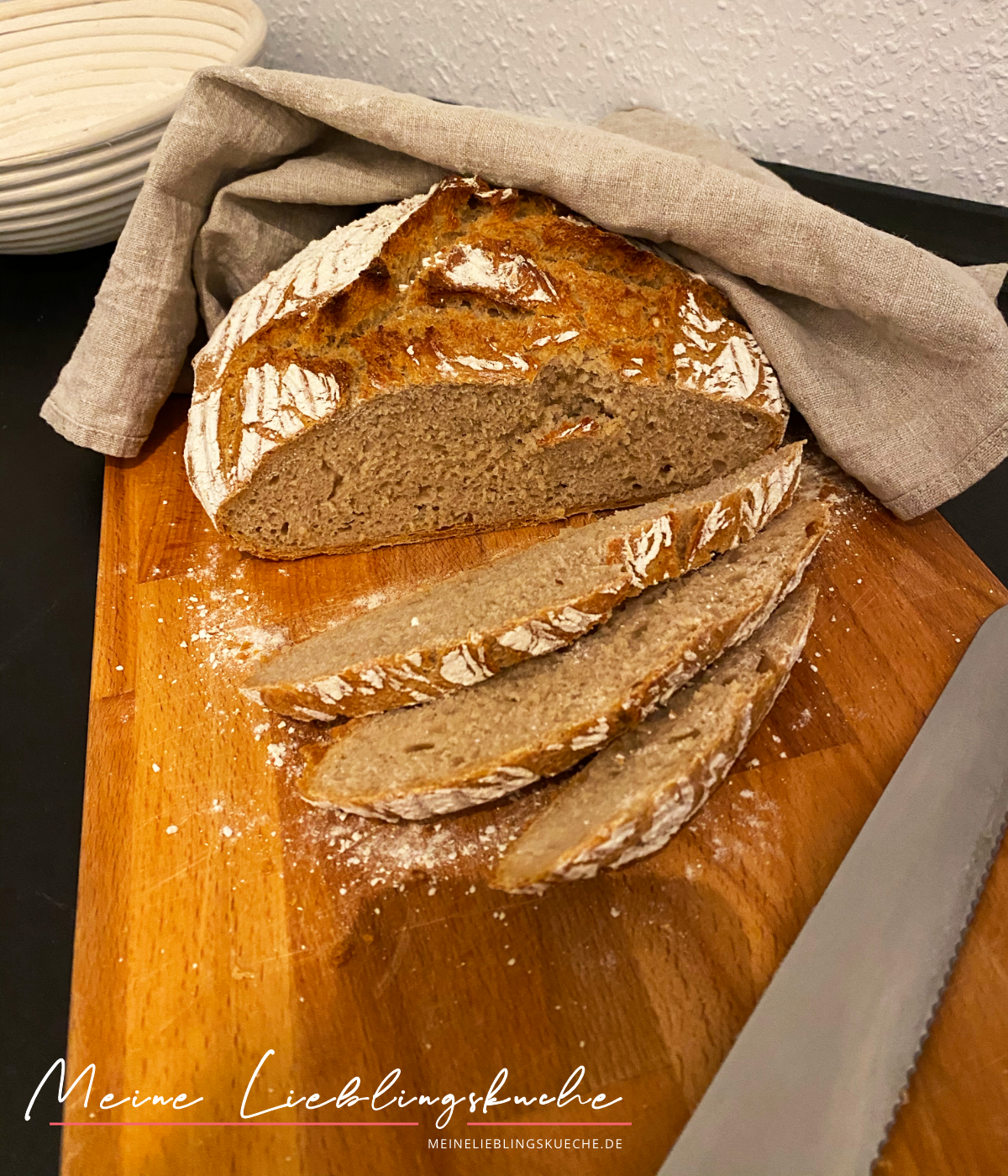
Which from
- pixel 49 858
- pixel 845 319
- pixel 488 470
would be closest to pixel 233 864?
pixel 49 858

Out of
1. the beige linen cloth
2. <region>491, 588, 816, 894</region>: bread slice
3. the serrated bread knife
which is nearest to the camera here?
the serrated bread knife

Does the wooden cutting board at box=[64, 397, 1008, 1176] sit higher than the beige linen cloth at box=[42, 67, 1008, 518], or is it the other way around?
the beige linen cloth at box=[42, 67, 1008, 518]

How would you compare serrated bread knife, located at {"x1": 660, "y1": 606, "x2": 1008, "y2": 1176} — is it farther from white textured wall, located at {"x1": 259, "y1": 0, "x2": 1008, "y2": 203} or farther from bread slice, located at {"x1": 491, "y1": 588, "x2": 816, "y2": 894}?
white textured wall, located at {"x1": 259, "y1": 0, "x2": 1008, "y2": 203}

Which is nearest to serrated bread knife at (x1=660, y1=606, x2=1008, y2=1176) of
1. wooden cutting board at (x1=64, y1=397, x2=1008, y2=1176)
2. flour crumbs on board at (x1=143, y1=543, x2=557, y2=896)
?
wooden cutting board at (x1=64, y1=397, x2=1008, y2=1176)

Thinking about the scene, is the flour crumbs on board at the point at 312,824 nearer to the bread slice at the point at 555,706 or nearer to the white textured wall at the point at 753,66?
the bread slice at the point at 555,706

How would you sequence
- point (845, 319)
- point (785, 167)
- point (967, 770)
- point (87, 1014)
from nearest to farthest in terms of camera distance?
1. point (87, 1014)
2. point (967, 770)
3. point (845, 319)
4. point (785, 167)

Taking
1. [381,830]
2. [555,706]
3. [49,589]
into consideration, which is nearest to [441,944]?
[381,830]

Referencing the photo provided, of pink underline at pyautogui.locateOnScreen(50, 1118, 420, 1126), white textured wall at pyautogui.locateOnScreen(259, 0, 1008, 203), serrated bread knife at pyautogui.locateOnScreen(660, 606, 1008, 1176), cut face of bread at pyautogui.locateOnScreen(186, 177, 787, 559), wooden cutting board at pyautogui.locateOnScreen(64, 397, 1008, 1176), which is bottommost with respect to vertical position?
pink underline at pyautogui.locateOnScreen(50, 1118, 420, 1126)

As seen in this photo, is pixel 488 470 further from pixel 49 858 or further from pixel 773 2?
pixel 773 2
